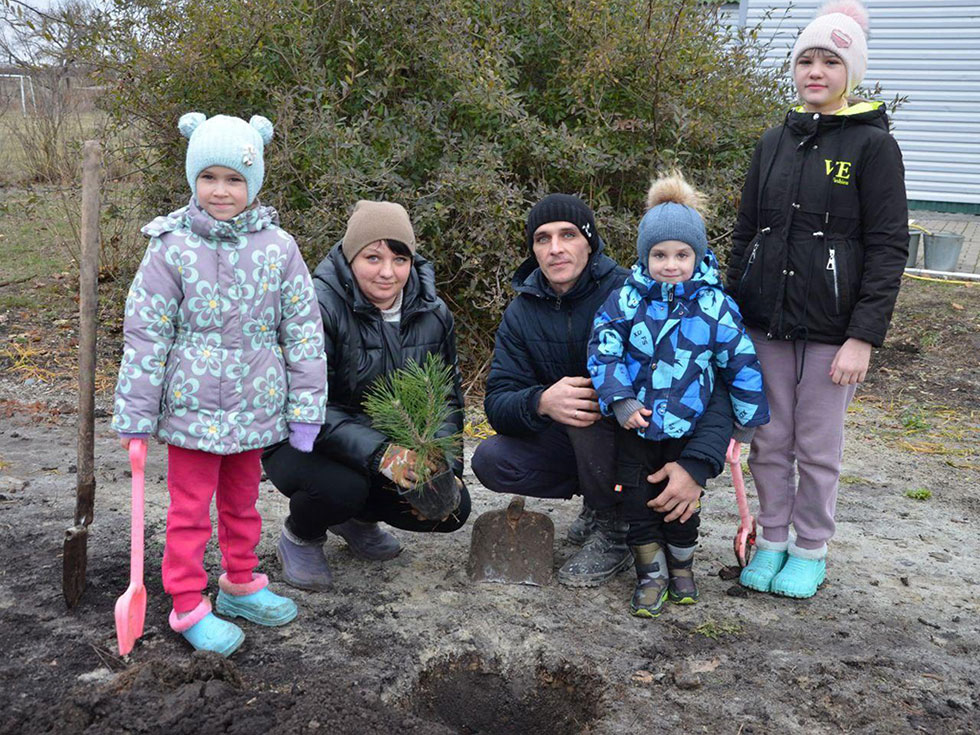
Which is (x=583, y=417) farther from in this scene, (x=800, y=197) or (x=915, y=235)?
(x=915, y=235)

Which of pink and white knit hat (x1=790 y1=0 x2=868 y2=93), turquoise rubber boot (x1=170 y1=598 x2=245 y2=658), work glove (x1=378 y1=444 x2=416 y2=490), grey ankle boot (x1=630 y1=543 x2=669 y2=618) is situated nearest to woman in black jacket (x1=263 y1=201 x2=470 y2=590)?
work glove (x1=378 y1=444 x2=416 y2=490)

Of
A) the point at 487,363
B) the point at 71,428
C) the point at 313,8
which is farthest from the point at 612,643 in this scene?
the point at 313,8

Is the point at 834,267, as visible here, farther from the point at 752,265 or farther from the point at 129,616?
the point at 129,616

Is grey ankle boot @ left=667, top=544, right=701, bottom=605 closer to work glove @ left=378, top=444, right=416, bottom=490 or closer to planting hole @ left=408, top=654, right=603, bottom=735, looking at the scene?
planting hole @ left=408, top=654, right=603, bottom=735

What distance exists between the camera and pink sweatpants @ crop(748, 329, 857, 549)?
10.8ft

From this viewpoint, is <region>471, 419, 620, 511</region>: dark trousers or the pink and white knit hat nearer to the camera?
the pink and white knit hat

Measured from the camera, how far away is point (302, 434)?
296 centimetres

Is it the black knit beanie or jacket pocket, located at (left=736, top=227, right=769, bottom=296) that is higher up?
the black knit beanie

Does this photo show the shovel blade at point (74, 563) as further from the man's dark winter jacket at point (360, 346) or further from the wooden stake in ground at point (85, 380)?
the man's dark winter jacket at point (360, 346)

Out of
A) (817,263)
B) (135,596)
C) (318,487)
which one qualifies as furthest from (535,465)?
(135,596)

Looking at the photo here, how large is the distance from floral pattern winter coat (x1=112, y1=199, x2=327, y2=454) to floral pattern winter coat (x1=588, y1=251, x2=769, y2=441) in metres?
1.04

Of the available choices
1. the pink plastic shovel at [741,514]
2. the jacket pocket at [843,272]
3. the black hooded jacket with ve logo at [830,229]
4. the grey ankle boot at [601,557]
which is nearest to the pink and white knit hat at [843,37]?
the black hooded jacket with ve logo at [830,229]

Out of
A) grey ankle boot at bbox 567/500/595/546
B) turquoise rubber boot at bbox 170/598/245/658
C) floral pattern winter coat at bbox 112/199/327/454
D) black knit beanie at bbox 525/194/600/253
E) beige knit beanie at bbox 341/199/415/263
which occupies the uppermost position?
black knit beanie at bbox 525/194/600/253

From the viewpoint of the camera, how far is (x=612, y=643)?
10.2ft
